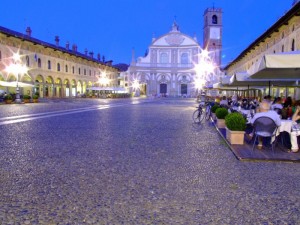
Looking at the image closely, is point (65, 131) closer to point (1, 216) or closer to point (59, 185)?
point (59, 185)

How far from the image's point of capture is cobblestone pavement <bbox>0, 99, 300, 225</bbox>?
307cm

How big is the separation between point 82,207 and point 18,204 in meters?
0.78

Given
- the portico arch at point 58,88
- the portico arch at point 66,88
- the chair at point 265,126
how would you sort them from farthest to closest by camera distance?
the portico arch at point 66,88
the portico arch at point 58,88
the chair at point 265,126

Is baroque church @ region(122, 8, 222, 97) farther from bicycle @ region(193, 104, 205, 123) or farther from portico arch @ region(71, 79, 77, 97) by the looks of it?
bicycle @ region(193, 104, 205, 123)

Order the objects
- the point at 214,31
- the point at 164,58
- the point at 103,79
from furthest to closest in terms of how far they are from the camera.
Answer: the point at 214,31 < the point at 164,58 < the point at 103,79

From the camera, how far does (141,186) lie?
12.9 feet

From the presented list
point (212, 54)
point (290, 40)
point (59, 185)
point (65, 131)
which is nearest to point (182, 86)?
point (212, 54)

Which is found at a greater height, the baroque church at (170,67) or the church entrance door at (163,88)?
the baroque church at (170,67)

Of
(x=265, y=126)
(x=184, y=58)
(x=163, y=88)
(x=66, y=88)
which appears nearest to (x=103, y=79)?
(x=66, y=88)

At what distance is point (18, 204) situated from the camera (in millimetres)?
3303

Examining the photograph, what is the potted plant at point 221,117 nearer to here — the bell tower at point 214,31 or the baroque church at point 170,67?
the baroque church at point 170,67

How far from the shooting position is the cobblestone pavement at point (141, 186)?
10.1 ft

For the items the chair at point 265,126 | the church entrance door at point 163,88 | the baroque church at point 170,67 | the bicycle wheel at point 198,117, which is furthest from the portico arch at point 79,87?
the chair at point 265,126

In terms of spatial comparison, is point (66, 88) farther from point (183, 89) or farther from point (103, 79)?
point (183, 89)
